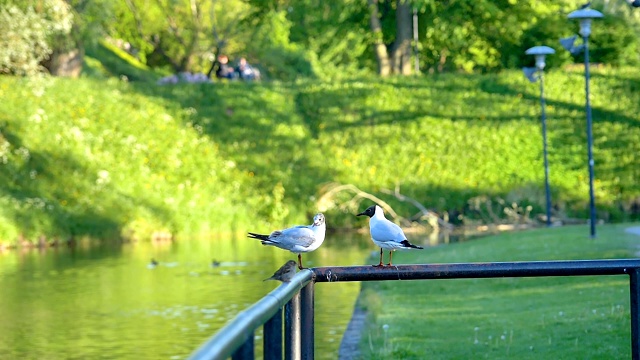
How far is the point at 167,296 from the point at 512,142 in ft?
72.1

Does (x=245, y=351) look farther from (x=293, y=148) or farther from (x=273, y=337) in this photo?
(x=293, y=148)

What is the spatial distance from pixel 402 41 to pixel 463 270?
41.4 meters

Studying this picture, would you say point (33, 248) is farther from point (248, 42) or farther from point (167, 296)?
point (248, 42)

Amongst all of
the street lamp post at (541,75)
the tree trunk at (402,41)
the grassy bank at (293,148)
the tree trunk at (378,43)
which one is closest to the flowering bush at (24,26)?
the grassy bank at (293,148)

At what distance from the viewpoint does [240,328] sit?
367cm

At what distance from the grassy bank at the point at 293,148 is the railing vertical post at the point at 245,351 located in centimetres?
3155

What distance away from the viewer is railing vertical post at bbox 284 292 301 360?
561 centimetres

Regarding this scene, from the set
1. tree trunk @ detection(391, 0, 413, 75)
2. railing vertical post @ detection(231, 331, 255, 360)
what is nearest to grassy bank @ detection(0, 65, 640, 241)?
tree trunk @ detection(391, 0, 413, 75)

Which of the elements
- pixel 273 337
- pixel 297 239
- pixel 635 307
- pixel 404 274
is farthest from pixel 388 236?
pixel 273 337

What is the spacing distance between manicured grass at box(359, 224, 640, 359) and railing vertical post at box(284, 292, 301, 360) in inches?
242

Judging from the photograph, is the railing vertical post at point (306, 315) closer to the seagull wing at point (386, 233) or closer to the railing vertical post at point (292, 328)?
the railing vertical post at point (292, 328)

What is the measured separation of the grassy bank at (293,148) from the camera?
37.2 metres

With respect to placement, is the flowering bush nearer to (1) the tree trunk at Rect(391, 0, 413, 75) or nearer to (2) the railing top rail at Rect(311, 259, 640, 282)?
(1) the tree trunk at Rect(391, 0, 413, 75)

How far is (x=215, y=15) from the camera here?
2515 inches
